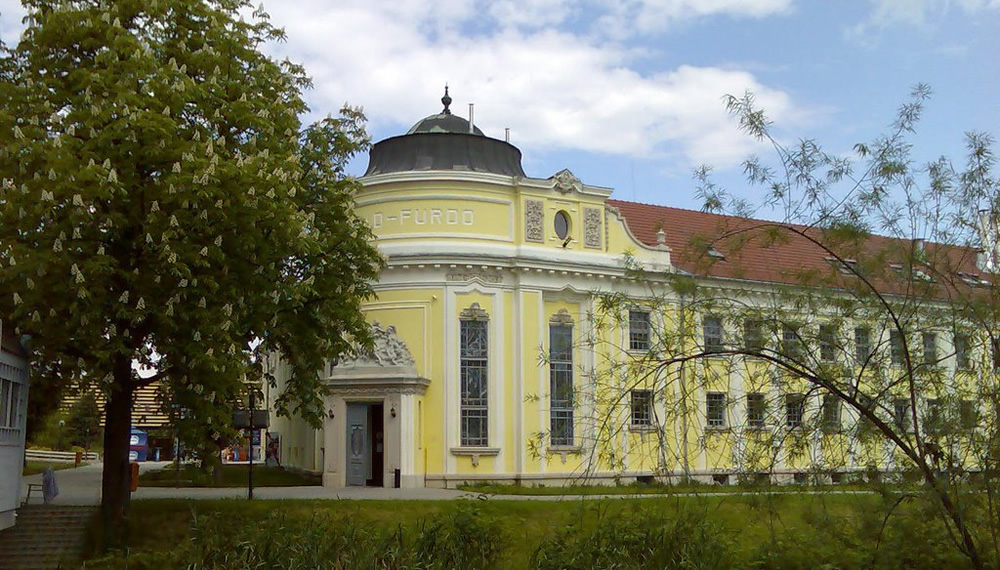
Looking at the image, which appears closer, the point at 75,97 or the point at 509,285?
the point at 75,97

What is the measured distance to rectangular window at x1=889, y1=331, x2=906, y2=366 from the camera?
15.0m

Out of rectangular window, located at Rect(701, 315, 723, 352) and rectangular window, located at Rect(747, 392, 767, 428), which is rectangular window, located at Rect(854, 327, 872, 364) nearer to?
rectangular window, located at Rect(747, 392, 767, 428)

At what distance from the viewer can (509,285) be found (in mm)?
32219

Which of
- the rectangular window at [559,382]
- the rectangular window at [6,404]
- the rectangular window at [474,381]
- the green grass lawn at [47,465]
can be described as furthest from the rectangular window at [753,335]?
the green grass lawn at [47,465]

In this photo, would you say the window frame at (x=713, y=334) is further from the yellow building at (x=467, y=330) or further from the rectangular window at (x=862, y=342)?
the yellow building at (x=467, y=330)

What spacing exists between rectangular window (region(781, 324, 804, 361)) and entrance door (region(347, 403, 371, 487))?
18430 millimetres

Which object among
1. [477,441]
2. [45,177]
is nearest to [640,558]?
[45,177]

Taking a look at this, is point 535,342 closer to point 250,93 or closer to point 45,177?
point 250,93

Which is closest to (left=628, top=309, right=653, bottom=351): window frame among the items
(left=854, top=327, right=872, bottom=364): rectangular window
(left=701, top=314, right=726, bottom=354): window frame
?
(left=701, top=314, right=726, bottom=354): window frame

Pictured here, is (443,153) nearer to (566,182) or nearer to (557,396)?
(566,182)

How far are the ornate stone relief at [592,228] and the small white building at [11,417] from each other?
17296 millimetres

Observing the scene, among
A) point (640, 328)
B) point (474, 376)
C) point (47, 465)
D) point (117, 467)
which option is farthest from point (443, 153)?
point (47, 465)

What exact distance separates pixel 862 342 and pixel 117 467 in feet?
50.3

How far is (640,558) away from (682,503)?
3686 millimetres
